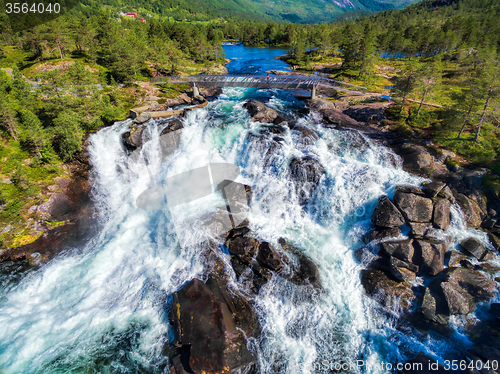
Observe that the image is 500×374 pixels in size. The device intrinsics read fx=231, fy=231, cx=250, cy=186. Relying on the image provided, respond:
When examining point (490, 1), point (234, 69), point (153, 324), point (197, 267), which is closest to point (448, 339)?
point (197, 267)

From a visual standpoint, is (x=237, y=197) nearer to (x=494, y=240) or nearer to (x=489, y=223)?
(x=494, y=240)

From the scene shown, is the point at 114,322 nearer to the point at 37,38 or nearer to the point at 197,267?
the point at 197,267

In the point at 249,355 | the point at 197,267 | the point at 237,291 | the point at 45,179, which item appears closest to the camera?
the point at 249,355

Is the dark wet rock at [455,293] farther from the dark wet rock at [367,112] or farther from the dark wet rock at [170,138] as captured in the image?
the dark wet rock at [170,138]

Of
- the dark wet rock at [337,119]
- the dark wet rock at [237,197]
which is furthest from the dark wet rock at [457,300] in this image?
the dark wet rock at [337,119]

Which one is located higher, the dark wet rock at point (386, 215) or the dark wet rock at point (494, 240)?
the dark wet rock at point (386, 215)

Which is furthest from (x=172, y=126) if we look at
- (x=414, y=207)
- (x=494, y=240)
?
(x=494, y=240)

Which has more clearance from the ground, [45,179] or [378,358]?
[45,179]

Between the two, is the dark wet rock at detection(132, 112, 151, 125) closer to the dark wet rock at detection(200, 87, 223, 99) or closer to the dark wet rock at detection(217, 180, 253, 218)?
the dark wet rock at detection(200, 87, 223, 99)
